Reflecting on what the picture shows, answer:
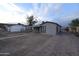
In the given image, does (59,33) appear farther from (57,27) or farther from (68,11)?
(68,11)

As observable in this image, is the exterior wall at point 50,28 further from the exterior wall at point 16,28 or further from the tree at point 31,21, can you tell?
the exterior wall at point 16,28

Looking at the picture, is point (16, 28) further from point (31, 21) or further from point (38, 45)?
point (38, 45)

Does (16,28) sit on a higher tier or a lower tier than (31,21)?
lower

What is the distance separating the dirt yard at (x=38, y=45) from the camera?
3818mm

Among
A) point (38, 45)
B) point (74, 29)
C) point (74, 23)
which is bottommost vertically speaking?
point (38, 45)

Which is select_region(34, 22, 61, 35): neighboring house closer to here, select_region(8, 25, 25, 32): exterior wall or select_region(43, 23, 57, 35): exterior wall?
select_region(43, 23, 57, 35): exterior wall

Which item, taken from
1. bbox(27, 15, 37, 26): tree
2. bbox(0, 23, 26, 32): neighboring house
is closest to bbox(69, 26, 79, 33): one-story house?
bbox(27, 15, 37, 26): tree

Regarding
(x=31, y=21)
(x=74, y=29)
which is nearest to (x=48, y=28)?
(x=31, y=21)

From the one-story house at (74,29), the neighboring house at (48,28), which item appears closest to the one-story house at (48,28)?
the neighboring house at (48,28)

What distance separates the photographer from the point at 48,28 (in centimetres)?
394

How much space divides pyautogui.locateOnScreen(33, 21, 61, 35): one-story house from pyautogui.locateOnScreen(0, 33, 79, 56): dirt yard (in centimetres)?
7

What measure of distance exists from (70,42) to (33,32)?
25.4 inches

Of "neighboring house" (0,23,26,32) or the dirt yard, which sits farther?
"neighboring house" (0,23,26,32)

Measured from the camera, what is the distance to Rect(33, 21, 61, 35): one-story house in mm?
3902
